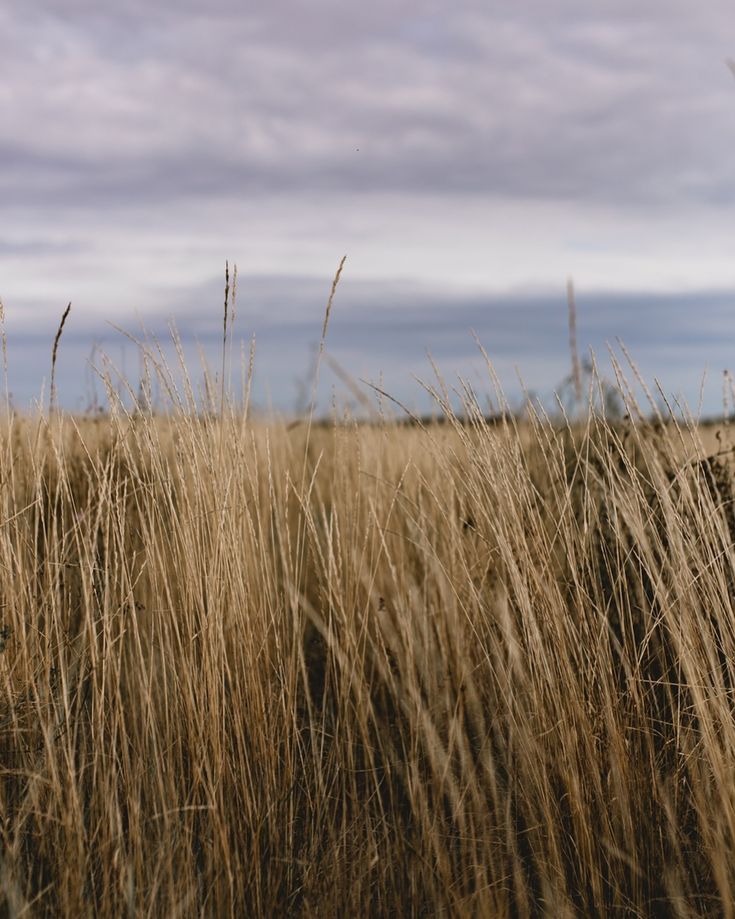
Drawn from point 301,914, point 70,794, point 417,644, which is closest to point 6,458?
point 70,794

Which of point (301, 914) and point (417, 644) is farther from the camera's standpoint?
point (417, 644)

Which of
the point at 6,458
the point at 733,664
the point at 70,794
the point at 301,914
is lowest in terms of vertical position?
the point at 301,914

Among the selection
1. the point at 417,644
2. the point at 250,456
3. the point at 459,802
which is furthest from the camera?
the point at 417,644

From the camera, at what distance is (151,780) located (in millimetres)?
1947

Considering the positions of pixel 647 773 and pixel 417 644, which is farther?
pixel 417 644

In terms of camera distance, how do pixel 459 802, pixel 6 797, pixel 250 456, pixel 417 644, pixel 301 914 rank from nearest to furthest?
pixel 301 914
pixel 459 802
pixel 6 797
pixel 250 456
pixel 417 644

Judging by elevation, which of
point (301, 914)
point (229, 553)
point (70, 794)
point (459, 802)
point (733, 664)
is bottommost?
point (301, 914)

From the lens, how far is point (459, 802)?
1.88 m

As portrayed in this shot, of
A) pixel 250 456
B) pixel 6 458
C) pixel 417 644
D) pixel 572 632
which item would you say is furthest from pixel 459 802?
pixel 6 458

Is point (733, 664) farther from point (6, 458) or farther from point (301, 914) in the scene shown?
point (6, 458)

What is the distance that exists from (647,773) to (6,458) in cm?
197

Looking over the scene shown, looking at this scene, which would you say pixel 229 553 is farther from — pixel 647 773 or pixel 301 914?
pixel 647 773

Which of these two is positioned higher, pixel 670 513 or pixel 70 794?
pixel 670 513

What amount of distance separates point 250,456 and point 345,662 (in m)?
0.61
